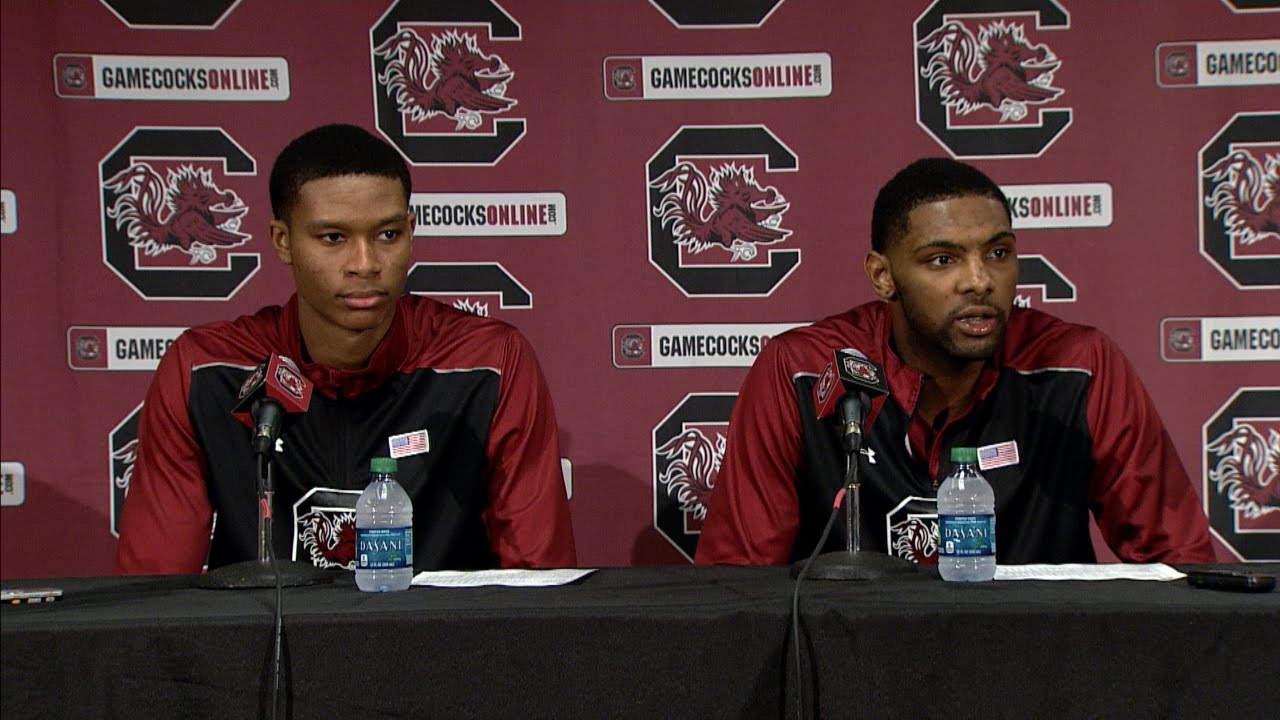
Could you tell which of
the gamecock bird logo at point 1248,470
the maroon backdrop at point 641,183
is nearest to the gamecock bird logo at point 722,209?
the maroon backdrop at point 641,183

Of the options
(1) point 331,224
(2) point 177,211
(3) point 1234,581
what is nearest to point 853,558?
(3) point 1234,581

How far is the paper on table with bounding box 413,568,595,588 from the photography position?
4.62 ft

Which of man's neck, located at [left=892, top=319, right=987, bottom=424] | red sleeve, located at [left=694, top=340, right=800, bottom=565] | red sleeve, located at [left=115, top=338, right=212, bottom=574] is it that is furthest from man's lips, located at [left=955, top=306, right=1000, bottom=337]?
red sleeve, located at [left=115, top=338, right=212, bottom=574]

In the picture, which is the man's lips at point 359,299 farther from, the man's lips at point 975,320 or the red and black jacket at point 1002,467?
the man's lips at point 975,320

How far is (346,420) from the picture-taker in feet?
7.00

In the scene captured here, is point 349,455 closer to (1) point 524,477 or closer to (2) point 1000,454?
(1) point 524,477

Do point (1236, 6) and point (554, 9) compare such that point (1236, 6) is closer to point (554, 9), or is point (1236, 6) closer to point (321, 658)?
point (554, 9)

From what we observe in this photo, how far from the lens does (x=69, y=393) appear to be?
2732mm

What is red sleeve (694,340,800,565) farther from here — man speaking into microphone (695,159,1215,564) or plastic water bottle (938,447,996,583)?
plastic water bottle (938,447,996,583)

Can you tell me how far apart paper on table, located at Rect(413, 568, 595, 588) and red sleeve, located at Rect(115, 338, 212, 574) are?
74cm

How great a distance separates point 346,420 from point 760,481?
0.79 m

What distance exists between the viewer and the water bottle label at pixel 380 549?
4.60 feet

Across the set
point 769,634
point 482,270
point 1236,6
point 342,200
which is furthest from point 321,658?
point 1236,6

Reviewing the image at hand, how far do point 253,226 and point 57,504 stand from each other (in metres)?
0.81
